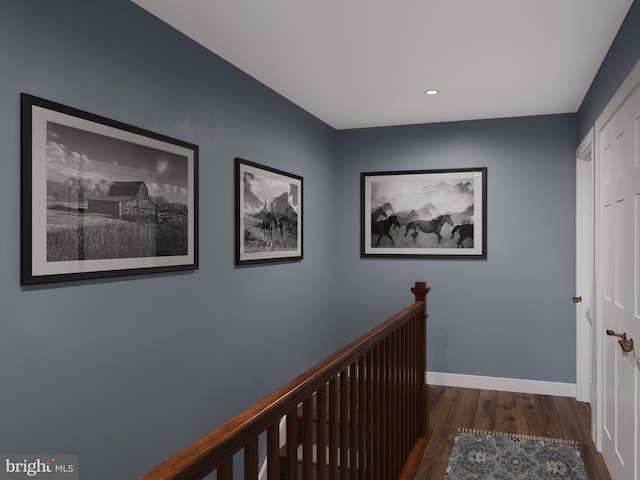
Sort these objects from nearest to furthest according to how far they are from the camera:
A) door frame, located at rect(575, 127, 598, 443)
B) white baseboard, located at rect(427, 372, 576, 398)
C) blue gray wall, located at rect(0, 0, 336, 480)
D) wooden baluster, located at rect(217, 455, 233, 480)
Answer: wooden baluster, located at rect(217, 455, 233, 480)
blue gray wall, located at rect(0, 0, 336, 480)
door frame, located at rect(575, 127, 598, 443)
white baseboard, located at rect(427, 372, 576, 398)

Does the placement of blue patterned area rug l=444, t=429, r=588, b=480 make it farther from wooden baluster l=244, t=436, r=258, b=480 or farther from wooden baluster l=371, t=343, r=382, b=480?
wooden baluster l=244, t=436, r=258, b=480

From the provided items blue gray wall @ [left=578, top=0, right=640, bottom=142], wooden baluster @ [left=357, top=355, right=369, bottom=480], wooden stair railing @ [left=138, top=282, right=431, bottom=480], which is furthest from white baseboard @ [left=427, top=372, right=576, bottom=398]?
wooden baluster @ [left=357, top=355, right=369, bottom=480]

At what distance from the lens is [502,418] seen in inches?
145

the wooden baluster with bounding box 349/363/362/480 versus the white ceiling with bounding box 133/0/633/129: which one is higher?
the white ceiling with bounding box 133/0/633/129

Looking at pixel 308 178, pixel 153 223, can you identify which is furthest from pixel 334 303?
pixel 153 223

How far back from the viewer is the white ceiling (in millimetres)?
2305

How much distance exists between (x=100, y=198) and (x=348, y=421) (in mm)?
1408

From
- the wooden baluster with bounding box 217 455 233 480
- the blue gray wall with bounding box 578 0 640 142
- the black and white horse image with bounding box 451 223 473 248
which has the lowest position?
the wooden baluster with bounding box 217 455 233 480

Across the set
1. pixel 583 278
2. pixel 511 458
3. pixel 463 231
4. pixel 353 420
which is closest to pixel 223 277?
pixel 353 420

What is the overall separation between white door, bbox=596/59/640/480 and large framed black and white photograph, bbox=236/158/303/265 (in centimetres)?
210

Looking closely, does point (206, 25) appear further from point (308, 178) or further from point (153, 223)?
point (308, 178)

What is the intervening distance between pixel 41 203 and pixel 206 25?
1255 mm

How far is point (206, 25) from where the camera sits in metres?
2.50
